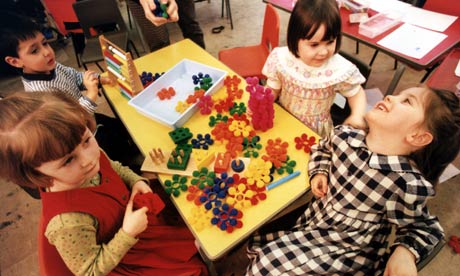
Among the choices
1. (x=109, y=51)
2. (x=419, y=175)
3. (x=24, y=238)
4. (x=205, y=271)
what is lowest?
(x=24, y=238)

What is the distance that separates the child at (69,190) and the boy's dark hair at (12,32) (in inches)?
31.5

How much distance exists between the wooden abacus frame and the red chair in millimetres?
865

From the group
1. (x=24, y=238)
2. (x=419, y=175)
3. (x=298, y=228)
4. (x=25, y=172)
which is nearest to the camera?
(x=25, y=172)

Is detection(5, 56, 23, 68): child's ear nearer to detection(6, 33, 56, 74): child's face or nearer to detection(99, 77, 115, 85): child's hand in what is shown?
detection(6, 33, 56, 74): child's face

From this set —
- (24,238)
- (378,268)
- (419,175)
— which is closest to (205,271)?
(378,268)

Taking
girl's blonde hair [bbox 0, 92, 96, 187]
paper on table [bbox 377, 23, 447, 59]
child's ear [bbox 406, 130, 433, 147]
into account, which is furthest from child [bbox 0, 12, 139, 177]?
paper on table [bbox 377, 23, 447, 59]

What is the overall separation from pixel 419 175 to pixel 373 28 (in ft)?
3.91

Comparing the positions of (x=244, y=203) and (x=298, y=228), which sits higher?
(x=244, y=203)

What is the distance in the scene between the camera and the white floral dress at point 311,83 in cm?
133

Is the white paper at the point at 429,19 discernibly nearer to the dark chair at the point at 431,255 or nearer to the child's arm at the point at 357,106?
the child's arm at the point at 357,106

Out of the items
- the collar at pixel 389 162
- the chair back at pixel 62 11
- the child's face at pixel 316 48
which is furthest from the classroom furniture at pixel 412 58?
the chair back at pixel 62 11

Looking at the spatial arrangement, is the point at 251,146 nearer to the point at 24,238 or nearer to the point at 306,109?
the point at 306,109

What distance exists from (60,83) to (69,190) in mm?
980

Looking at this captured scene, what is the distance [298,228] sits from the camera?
3.84 ft
